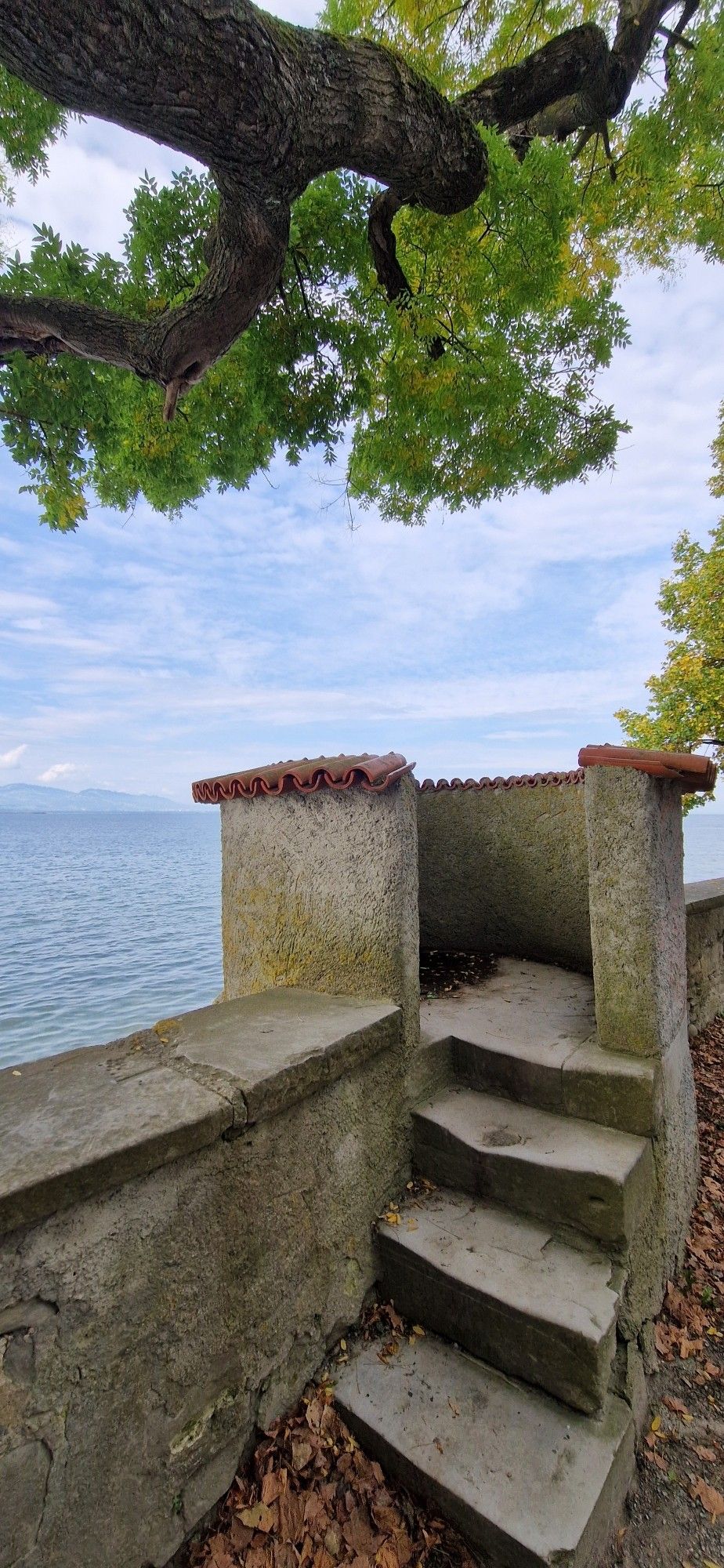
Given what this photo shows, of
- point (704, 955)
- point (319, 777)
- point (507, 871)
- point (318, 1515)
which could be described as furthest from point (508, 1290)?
point (704, 955)

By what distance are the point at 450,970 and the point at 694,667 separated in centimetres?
626

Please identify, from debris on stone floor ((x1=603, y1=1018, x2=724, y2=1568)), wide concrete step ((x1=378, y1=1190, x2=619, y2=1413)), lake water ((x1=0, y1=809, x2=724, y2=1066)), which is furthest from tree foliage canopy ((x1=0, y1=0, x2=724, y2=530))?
lake water ((x1=0, y1=809, x2=724, y2=1066))

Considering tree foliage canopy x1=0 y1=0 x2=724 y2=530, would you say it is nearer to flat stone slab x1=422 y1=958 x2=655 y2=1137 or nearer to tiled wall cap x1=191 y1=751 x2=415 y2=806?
tiled wall cap x1=191 y1=751 x2=415 y2=806

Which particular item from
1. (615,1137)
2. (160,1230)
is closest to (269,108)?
(160,1230)

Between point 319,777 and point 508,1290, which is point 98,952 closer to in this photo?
point 319,777

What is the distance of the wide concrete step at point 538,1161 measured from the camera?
210cm

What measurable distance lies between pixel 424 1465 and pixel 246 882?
227 centimetres

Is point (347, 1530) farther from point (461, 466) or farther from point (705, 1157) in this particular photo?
point (461, 466)

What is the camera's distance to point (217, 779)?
3.37 meters

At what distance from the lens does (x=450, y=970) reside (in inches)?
179

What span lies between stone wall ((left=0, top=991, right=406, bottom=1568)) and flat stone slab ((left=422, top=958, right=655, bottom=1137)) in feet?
2.32

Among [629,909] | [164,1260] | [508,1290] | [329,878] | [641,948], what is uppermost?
[329,878]

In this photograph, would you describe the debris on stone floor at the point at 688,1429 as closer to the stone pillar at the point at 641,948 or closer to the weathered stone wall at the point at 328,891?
the stone pillar at the point at 641,948

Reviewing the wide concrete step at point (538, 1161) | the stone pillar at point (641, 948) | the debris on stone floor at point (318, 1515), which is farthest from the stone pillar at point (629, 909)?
the debris on stone floor at point (318, 1515)
